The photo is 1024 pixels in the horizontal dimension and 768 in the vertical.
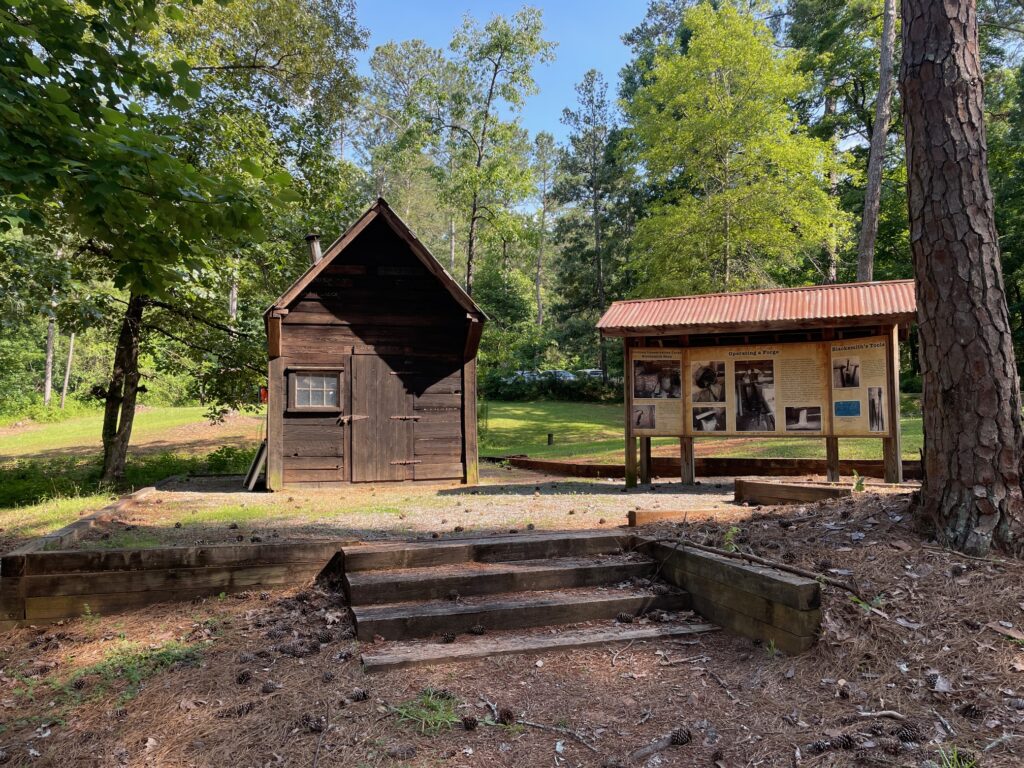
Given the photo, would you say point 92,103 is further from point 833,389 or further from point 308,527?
point 833,389

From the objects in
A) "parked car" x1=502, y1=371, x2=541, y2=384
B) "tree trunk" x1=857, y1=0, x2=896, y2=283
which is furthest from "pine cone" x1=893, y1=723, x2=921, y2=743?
"parked car" x1=502, y1=371, x2=541, y2=384

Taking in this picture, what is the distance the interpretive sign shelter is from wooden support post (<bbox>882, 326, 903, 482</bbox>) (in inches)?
0.6

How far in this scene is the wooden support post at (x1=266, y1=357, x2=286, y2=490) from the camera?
11164 mm

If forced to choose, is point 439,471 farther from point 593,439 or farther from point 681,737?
point 593,439

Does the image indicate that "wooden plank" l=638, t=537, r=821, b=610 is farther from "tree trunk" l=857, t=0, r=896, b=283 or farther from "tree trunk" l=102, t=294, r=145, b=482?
"tree trunk" l=857, t=0, r=896, b=283

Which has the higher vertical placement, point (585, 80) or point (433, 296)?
point (585, 80)

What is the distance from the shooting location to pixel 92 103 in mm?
5023

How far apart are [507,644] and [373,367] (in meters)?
8.62

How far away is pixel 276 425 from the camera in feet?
37.3

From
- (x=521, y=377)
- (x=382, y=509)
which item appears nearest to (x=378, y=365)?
(x=382, y=509)

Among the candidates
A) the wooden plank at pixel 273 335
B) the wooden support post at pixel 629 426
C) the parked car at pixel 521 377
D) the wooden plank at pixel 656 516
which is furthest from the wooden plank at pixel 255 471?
the parked car at pixel 521 377

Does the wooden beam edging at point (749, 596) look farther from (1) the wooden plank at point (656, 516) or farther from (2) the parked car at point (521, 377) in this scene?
(2) the parked car at point (521, 377)

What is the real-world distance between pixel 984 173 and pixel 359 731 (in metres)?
5.46

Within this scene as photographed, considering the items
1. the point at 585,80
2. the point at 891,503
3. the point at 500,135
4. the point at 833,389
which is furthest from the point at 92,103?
the point at 585,80
